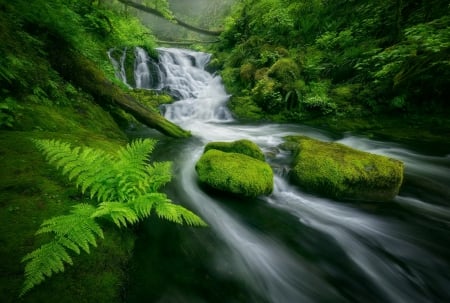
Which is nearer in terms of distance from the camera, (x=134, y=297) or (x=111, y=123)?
(x=134, y=297)

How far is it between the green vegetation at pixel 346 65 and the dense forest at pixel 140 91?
4 cm

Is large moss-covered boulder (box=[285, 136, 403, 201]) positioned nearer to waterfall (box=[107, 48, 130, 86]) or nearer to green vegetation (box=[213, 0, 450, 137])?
green vegetation (box=[213, 0, 450, 137])

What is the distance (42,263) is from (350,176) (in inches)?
169

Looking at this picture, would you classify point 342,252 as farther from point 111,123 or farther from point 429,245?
point 111,123

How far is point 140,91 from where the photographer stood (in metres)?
11.6

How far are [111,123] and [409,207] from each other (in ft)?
20.4

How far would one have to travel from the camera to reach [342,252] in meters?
3.39

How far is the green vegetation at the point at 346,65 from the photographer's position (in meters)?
7.61

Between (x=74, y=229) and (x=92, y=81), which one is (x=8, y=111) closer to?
(x=92, y=81)

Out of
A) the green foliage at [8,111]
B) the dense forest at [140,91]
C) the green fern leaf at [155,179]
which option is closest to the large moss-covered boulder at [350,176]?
the dense forest at [140,91]

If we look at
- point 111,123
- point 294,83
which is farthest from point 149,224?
point 294,83

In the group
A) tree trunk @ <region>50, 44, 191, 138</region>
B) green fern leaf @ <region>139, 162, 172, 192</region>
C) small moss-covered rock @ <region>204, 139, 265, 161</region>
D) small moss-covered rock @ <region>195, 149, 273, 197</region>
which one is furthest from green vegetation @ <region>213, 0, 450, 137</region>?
green fern leaf @ <region>139, 162, 172, 192</region>

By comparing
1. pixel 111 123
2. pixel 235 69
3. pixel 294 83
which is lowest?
pixel 111 123

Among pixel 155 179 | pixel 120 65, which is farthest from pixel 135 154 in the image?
pixel 120 65
